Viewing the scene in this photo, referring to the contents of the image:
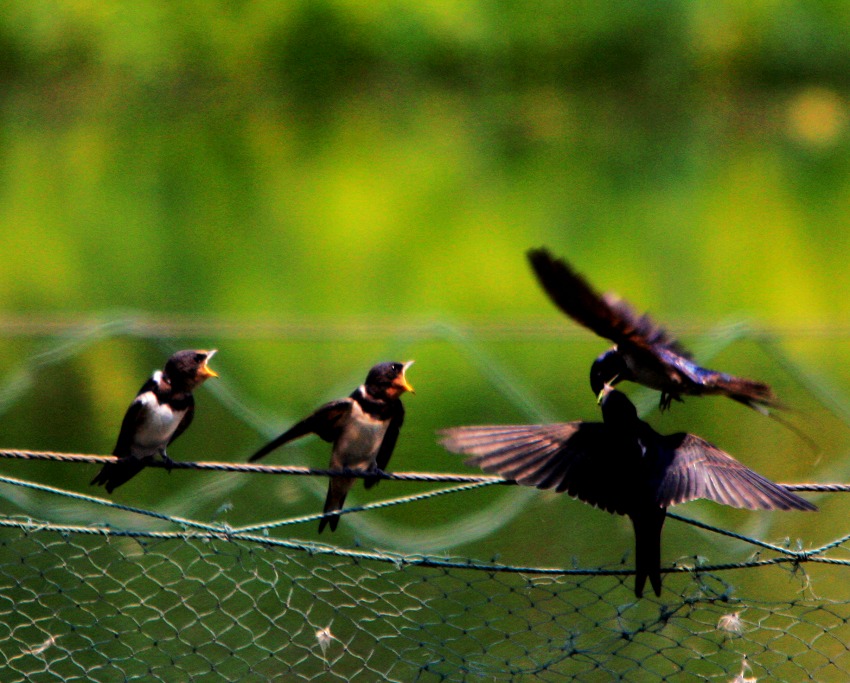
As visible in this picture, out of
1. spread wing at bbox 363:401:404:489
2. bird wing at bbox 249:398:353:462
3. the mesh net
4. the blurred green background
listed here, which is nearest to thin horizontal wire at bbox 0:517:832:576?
the blurred green background

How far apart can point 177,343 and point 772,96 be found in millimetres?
9938

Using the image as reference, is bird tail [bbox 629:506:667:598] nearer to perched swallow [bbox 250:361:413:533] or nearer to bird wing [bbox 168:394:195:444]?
perched swallow [bbox 250:361:413:533]

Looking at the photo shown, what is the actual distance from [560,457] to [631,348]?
0.21 meters

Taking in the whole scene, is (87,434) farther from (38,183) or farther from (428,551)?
(38,183)

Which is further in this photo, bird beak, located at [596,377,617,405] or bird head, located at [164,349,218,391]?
bird head, located at [164,349,218,391]

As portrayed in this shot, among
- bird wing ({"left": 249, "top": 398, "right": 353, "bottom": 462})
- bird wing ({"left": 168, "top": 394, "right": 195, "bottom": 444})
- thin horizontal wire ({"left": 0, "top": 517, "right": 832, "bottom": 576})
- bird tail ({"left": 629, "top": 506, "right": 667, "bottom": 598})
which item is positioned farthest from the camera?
bird wing ({"left": 168, "top": 394, "right": 195, "bottom": 444})

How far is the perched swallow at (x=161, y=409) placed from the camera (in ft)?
8.82

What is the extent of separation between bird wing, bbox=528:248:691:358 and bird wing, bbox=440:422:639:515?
0.18 meters

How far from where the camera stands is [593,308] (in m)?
2.01

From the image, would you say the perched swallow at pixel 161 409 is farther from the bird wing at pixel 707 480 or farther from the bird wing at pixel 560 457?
the bird wing at pixel 707 480

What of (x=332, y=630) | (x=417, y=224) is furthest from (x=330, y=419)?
(x=417, y=224)

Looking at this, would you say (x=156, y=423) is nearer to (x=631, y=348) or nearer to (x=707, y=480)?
(x=631, y=348)

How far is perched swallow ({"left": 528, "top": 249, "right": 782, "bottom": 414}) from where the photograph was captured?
76.4 inches

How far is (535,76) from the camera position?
1441 cm
